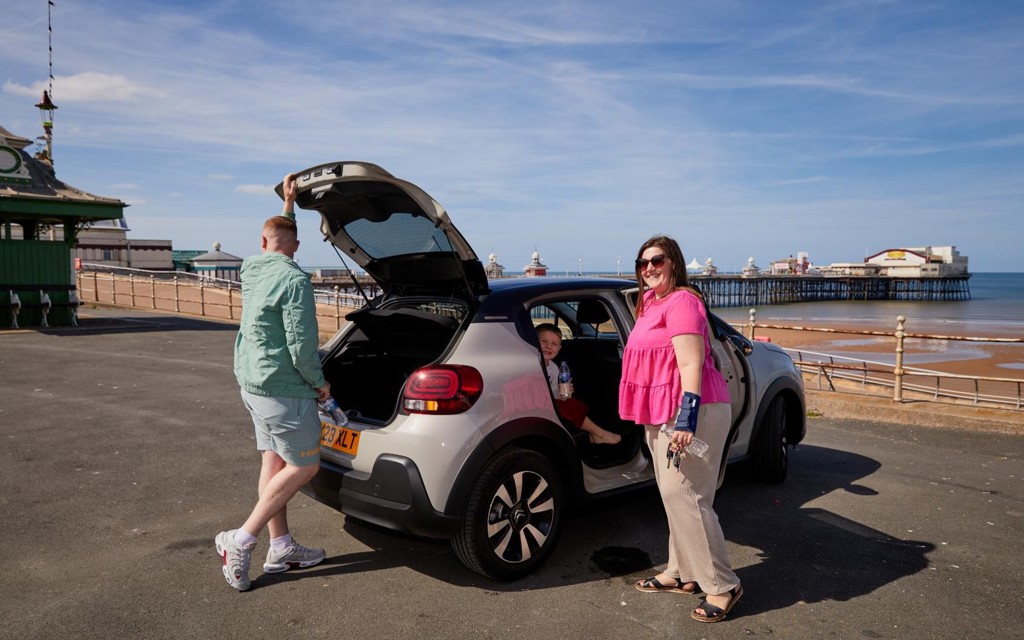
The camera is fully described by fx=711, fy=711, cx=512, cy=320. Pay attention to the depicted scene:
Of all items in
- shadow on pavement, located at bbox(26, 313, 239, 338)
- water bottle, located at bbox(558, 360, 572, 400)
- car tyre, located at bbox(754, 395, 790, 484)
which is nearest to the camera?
water bottle, located at bbox(558, 360, 572, 400)

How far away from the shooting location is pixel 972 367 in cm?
2980

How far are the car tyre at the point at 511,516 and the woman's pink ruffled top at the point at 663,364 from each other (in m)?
0.62

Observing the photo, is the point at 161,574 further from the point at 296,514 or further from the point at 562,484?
the point at 562,484

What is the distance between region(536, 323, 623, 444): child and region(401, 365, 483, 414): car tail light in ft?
2.31

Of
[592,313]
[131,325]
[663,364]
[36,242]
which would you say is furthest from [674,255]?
[36,242]

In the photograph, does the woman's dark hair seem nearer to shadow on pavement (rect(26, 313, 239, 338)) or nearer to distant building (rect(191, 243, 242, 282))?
shadow on pavement (rect(26, 313, 239, 338))

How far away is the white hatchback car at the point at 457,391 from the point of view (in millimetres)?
3479

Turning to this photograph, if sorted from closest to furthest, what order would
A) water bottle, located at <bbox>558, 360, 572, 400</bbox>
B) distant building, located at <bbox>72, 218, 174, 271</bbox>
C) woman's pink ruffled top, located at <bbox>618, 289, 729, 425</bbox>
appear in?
woman's pink ruffled top, located at <bbox>618, 289, 729, 425</bbox> < water bottle, located at <bbox>558, 360, 572, 400</bbox> < distant building, located at <bbox>72, 218, 174, 271</bbox>

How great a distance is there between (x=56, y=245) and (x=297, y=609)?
1795 cm

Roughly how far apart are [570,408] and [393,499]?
1.28m

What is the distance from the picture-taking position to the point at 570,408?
4281 mm

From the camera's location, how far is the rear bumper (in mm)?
3404

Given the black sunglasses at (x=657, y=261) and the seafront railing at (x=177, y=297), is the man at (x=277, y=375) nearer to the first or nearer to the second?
the black sunglasses at (x=657, y=261)

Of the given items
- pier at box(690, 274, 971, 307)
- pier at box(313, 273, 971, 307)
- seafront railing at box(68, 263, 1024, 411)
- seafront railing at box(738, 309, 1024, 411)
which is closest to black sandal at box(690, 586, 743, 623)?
seafront railing at box(738, 309, 1024, 411)
